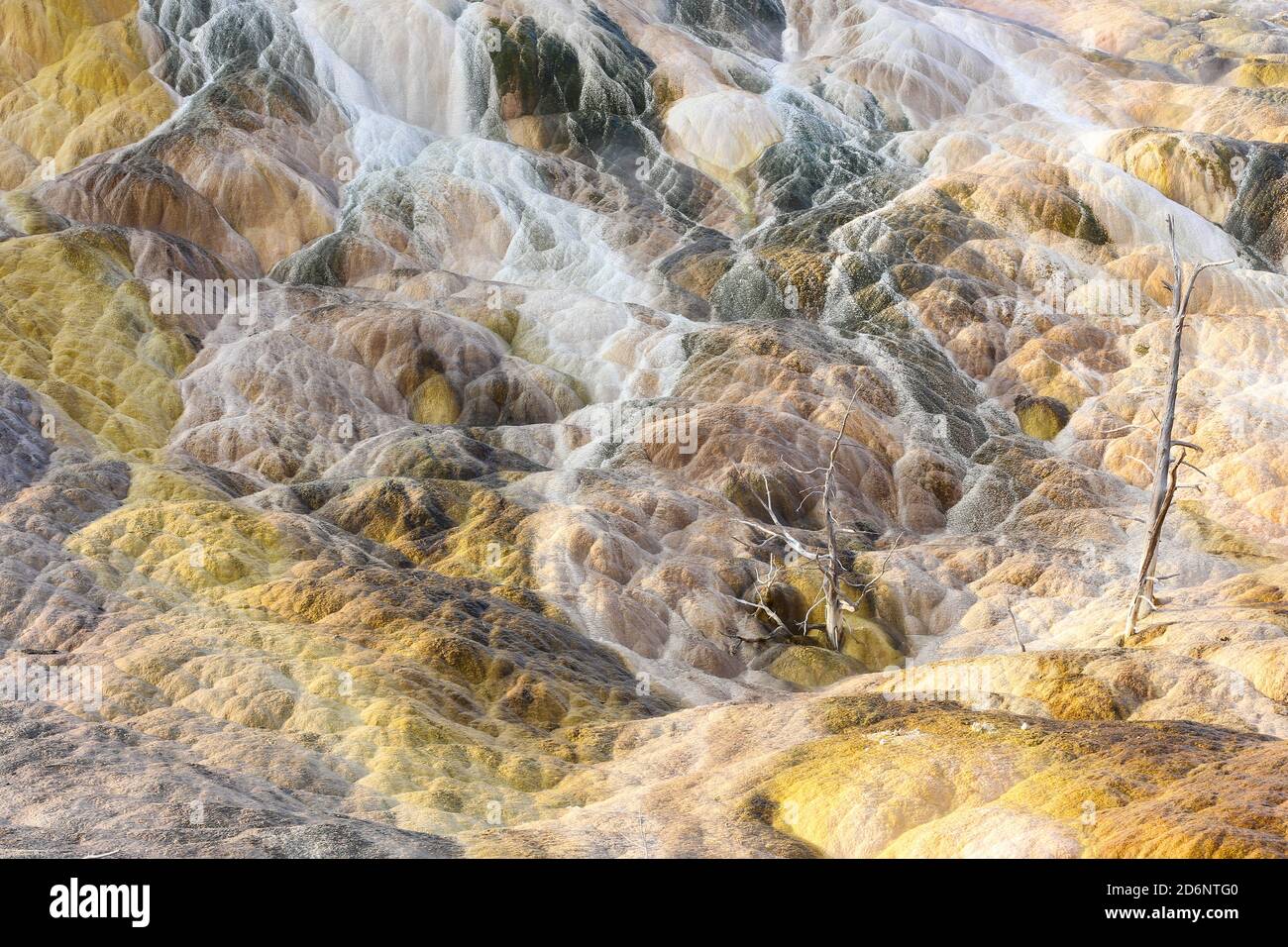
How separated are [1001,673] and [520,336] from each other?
26.3 metres

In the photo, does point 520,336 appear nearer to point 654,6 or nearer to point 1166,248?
point 1166,248

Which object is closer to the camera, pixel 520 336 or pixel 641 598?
pixel 641 598

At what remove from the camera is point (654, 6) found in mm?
70000

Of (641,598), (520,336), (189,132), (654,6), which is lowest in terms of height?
(641,598)

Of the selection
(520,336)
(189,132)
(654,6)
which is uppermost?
(654,6)

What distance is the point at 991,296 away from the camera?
4972 centimetres

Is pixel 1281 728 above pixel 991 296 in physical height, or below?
below

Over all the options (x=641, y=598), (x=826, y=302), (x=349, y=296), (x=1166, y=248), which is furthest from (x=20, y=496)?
(x=1166, y=248)

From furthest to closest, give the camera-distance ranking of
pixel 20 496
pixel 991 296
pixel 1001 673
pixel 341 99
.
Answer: pixel 341 99 → pixel 991 296 → pixel 20 496 → pixel 1001 673
